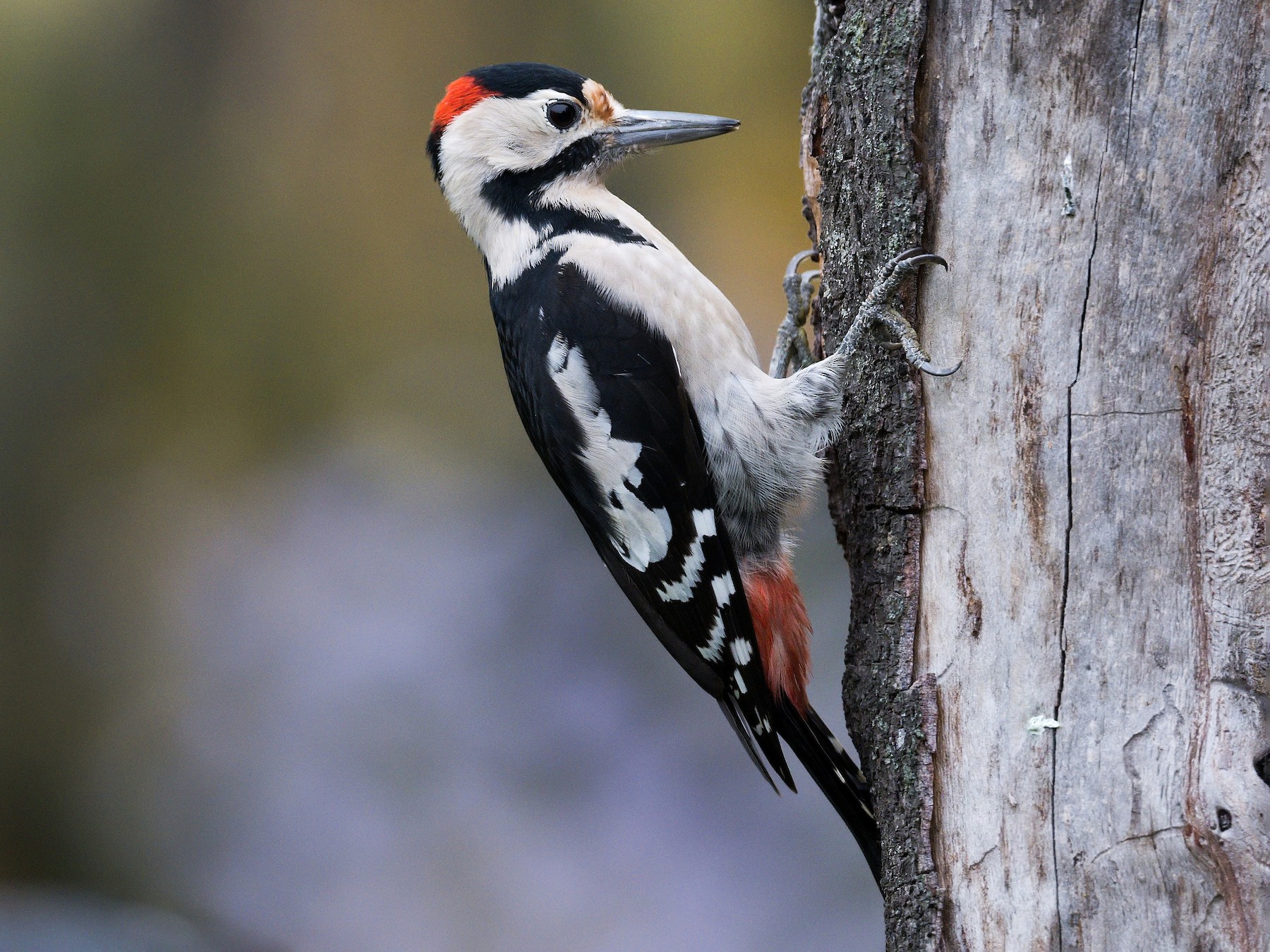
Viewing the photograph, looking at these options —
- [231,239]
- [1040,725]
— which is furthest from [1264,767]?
[231,239]

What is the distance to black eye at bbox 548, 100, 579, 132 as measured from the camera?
216cm

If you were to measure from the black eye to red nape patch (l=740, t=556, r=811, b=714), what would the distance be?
1.01 m

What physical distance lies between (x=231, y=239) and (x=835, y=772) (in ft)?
11.1

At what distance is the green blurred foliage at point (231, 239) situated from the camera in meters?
4.00

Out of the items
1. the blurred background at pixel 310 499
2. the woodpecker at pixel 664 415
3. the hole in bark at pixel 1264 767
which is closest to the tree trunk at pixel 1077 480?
the hole in bark at pixel 1264 767

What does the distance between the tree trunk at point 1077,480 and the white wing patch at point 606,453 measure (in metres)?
0.53

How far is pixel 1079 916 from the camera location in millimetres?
1331

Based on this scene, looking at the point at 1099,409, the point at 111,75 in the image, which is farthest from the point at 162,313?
the point at 1099,409

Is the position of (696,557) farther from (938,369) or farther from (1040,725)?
(1040,725)

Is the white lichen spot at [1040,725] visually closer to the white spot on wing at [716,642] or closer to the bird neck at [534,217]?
the white spot on wing at [716,642]

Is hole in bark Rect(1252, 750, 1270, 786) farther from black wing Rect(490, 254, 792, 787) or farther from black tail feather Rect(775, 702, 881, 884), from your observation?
black wing Rect(490, 254, 792, 787)

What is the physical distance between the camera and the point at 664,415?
196 centimetres

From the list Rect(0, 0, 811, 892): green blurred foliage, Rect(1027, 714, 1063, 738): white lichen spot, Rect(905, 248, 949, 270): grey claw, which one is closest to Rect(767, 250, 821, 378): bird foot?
Rect(905, 248, 949, 270): grey claw

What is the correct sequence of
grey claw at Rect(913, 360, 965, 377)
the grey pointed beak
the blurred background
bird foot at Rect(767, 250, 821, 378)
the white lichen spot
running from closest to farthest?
the white lichen spot, grey claw at Rect(913, 360, 965, 377), the grey pointed beak, bird foot at Rect(767, 250, 821, 378), the blurred background
